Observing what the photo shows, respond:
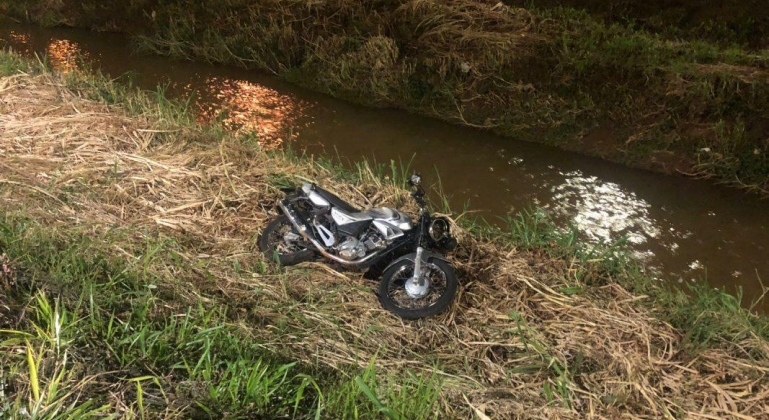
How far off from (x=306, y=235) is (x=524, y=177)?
277cm

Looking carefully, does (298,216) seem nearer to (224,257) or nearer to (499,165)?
(224,257)

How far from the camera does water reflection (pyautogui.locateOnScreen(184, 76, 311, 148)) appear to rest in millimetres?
6008

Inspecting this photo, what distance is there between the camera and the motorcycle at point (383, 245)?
3.07 metres

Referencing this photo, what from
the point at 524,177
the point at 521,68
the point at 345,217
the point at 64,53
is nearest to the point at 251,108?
the point at 521,68

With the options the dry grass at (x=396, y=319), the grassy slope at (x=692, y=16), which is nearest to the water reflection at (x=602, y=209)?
the dry grass at (x=396, y=319)

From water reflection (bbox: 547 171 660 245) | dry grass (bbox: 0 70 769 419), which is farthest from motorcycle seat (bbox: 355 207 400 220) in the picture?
water reflection (bbox: 547 171 660 245)

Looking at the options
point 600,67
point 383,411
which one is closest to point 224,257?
point 383,411

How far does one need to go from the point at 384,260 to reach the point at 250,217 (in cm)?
93

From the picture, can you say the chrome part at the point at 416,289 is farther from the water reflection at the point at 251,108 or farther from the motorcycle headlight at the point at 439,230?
the water reflection at the point at 251,108

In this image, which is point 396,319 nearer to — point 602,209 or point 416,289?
point 416,289

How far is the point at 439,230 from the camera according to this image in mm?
3223

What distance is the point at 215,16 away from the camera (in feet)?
26.5

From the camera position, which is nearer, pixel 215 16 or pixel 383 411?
pixel 383 411

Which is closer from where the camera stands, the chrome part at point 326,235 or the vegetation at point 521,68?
the chrome part at point 326,235
